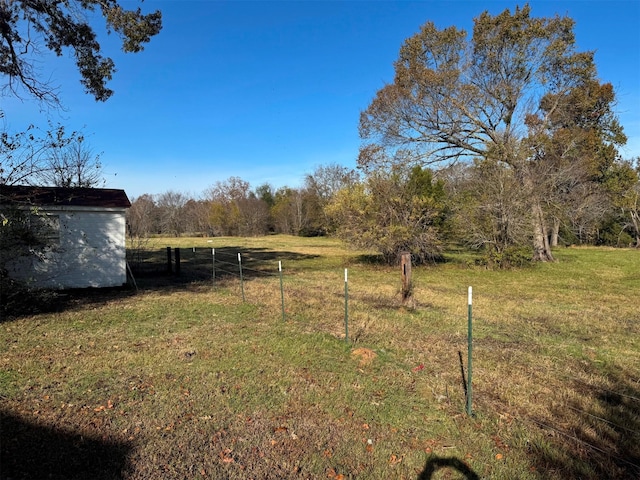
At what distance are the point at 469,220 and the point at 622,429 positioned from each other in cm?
1380

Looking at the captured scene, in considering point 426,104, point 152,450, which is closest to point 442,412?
point 152,450

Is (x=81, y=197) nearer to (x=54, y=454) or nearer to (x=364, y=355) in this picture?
(x=364, y=355)

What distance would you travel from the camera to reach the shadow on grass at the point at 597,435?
3102 mm

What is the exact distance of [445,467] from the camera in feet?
10.3

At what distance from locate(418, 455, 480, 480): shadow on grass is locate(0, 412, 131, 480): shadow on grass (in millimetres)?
2294

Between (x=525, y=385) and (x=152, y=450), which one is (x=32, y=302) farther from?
(x=525, y=385)

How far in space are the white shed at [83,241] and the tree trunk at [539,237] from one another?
1637cm

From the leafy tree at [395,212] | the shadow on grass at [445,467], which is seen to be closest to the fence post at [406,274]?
the shadow on grass at [445,467]

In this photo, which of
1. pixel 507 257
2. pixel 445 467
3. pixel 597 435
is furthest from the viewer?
pixel 507 257

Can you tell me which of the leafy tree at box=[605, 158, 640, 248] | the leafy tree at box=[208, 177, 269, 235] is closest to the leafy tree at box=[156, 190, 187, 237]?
the leafy tree at box=[208, 177, 269, 235]

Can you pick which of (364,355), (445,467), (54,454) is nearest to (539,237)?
(364,355)

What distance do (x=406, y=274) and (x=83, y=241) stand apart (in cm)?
985

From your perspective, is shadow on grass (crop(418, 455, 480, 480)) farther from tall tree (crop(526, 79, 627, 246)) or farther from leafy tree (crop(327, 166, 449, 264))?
tall tree (crop(526, 79, 627, 246))

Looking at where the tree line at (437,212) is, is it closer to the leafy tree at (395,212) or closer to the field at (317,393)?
the leafy tree at (395,212)
